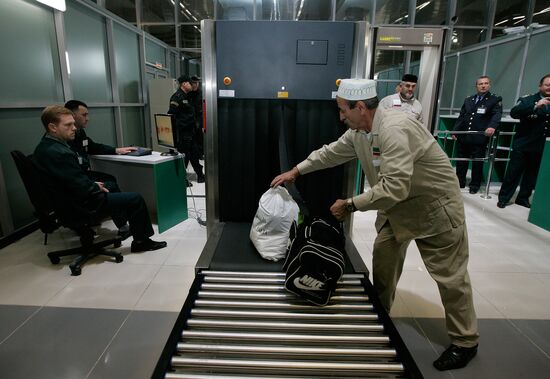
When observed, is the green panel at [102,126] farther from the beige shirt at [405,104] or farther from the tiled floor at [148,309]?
the beige shirt at [405,104]

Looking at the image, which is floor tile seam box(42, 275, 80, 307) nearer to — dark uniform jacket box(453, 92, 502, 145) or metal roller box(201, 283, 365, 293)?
metal roller box(201, 283, 365, 293)

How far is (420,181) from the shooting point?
168cm

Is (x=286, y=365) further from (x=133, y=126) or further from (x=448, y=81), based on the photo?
(x=448, y=81)

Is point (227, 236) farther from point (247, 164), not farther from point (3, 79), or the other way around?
point (3, 79)

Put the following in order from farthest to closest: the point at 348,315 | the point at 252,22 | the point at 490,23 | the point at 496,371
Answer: the point at 490,23 < the point at 252,22 < the point at 496,371 < the point at 348,315

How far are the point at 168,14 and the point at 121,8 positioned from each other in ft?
3.50

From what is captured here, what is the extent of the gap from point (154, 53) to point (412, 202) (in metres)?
7.20

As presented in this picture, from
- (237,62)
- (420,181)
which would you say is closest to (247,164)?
(237,62)

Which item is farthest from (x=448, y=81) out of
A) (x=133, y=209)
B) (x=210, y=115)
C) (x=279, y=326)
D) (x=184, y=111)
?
(x=279, y=326)

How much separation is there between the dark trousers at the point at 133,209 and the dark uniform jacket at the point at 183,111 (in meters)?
2.59

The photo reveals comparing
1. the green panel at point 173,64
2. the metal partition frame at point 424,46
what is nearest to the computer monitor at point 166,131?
the metal partition frame at point 424,46

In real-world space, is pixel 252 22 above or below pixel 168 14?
below

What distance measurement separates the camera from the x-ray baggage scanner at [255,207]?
1.43 metres

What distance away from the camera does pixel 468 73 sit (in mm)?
7055
